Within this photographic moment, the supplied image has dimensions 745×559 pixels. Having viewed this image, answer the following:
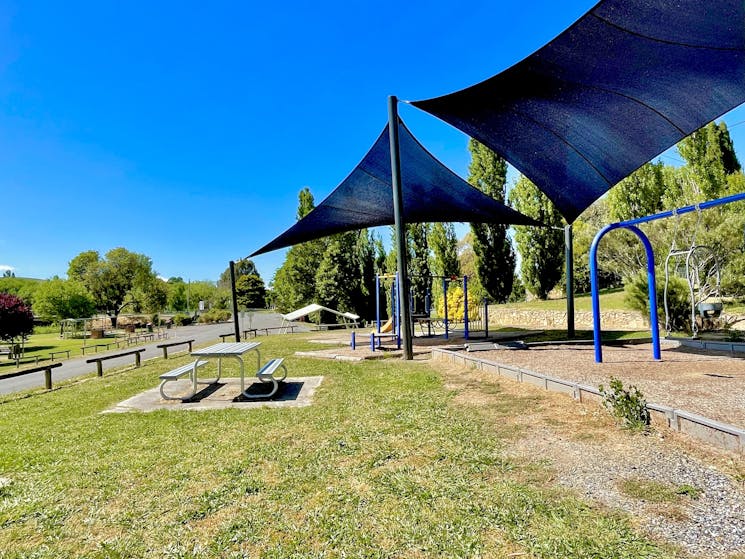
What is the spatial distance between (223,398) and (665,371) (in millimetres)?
5878

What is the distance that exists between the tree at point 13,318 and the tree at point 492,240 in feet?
86.0

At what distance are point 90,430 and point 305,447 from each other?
2550 millimetres

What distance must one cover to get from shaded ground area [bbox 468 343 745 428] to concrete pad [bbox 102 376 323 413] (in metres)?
3.22

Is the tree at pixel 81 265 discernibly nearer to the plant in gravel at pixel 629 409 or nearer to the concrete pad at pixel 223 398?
the concrete pad at pixel 223 398

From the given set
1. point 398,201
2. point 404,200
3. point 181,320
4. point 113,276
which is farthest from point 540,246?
point 113,276

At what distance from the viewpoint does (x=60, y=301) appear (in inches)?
1636

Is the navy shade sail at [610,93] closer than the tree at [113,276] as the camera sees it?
Yes

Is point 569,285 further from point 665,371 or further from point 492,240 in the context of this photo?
point 492,240

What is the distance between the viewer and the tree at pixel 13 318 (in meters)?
23.1

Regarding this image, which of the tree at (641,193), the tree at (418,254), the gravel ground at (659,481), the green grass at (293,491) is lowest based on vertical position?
the green grass at (293,491)

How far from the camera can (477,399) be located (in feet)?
15.8

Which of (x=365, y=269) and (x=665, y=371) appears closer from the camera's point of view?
(x=665, y=371)

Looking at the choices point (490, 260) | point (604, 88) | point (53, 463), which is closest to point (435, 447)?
point (53, 463)

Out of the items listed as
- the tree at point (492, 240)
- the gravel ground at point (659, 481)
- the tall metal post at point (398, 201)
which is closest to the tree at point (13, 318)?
the tall metal post at point (398, 201)
